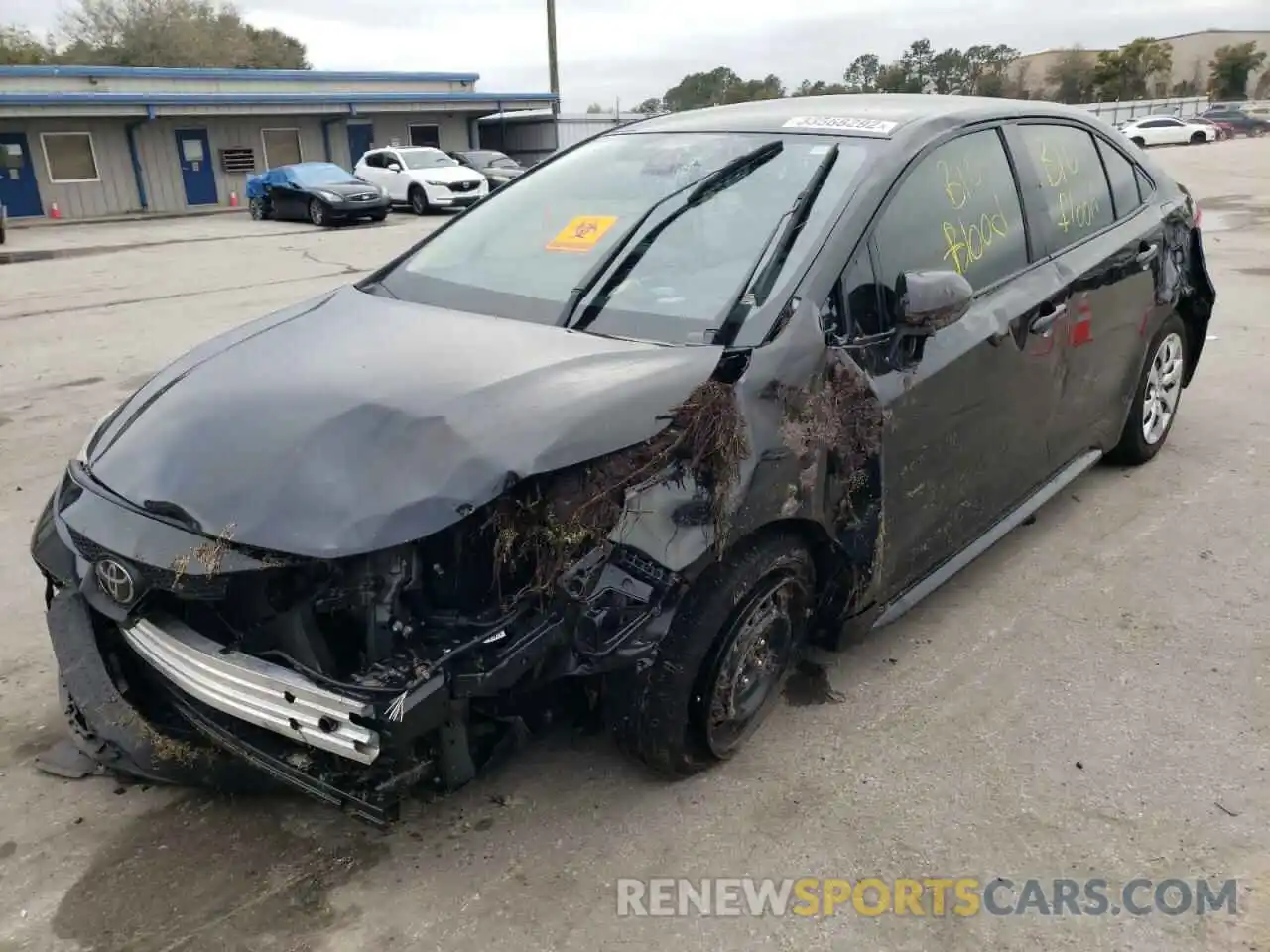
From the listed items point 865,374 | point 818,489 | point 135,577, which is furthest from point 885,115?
point 135,577

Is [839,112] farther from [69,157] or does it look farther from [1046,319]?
[69,157]

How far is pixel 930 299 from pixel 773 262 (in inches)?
17.8

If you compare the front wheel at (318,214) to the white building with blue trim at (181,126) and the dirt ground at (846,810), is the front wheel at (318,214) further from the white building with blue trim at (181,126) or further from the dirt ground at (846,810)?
the dirt ground at (846,810)

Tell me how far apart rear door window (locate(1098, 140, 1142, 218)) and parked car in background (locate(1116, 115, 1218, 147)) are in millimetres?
42897

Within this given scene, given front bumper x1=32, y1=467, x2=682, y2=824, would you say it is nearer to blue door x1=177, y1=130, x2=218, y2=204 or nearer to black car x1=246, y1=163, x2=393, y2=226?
black car x1=246, y1=163, x2=393, y2=226

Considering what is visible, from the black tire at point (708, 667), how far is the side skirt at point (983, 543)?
462 millimetres

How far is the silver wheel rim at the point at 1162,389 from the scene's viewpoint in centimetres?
466

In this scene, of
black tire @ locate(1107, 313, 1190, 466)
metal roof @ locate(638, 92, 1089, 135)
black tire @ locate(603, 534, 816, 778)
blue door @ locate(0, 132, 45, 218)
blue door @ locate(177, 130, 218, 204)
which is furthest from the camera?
A: blue door @ locate(177, 130, 218, 204)

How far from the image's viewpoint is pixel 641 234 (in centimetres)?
304

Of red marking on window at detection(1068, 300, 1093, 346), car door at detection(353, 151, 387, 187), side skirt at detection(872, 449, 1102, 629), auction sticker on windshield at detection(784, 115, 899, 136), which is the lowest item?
side skirt at detection(872, 449, 1102, 629)

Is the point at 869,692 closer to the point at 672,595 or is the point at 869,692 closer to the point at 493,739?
the point at 672,595

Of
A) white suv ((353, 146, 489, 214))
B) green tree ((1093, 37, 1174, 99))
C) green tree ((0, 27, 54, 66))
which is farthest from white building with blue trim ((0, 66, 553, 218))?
green tree ((1093, 37, 1174, 99))

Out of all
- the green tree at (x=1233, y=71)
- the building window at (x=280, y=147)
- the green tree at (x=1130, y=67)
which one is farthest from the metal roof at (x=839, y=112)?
the green tree at (x=1233, y=71)

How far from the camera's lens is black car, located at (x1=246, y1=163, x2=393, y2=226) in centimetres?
2023
